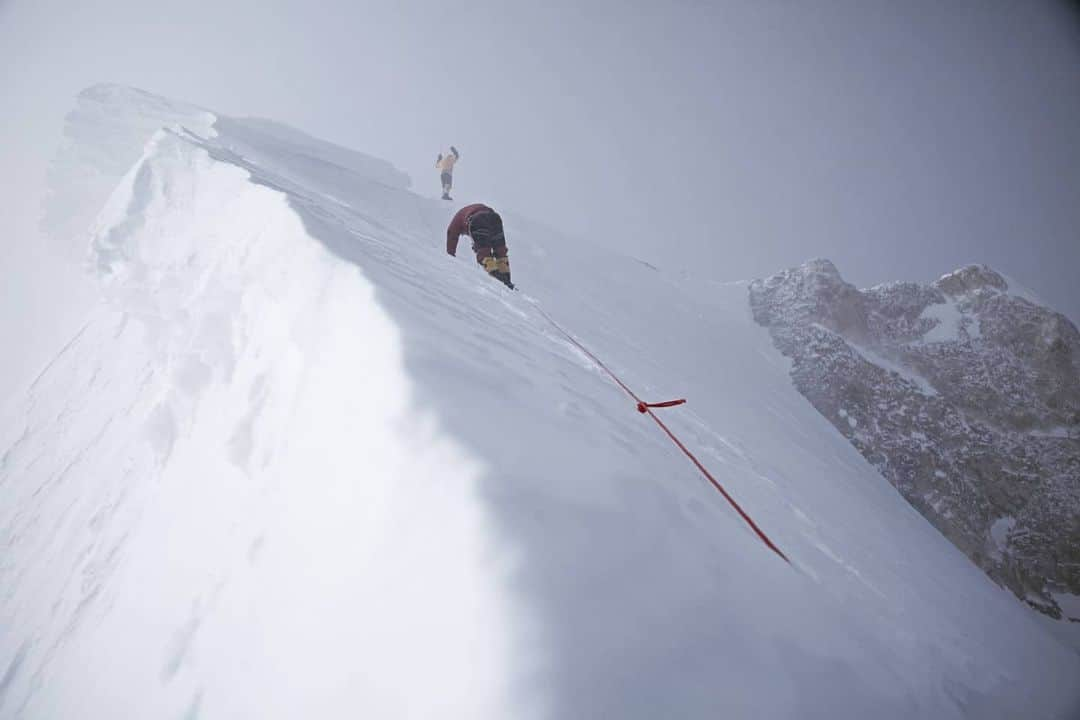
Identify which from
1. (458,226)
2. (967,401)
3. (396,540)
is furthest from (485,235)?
Result: (967,401)

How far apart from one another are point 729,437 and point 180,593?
218 inches

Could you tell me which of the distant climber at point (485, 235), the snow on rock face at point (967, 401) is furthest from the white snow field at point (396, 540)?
the snow on rock face at point (967, 401)

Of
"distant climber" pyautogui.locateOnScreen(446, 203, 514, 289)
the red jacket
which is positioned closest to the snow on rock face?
"distant climber" pyautogui.locateOnScreen(446, 203, 514, 289)

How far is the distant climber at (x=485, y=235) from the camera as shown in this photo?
688 centimetres

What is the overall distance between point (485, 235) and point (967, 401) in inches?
638

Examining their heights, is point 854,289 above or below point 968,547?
above

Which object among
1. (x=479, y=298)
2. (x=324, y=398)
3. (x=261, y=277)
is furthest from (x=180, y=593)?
(x=479, y=298)

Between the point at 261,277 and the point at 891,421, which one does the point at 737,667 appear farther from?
the point at 891,421

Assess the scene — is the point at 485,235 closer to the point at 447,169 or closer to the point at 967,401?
the point at 447,169

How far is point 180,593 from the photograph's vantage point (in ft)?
6.23

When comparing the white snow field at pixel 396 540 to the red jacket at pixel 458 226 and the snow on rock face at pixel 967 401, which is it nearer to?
the red jacket at pixel 458 226

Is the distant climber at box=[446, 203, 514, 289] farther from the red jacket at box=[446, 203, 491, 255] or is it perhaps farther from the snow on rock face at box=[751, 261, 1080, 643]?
the snow on rock face at box=[751, 261, 1080, 643]

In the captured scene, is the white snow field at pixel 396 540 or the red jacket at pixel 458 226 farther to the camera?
the red jacket at pixel 458 226

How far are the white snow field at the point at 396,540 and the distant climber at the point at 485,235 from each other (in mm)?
1832
